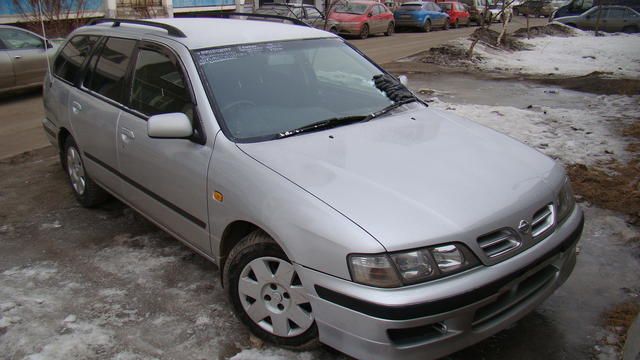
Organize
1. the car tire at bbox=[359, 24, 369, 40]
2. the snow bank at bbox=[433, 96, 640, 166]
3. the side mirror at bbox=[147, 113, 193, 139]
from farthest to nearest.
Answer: the car tire at bbox=[359, 24, 369, 40], the snow bank at bbox=[433, 96, 640, 166], the side mirror at bbox=[147, 113, 193, 139]

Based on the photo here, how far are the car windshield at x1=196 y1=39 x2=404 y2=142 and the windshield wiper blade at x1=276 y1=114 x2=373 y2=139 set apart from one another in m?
0.03

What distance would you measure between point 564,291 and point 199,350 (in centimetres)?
231

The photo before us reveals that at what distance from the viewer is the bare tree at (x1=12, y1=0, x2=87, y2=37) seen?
16781mm

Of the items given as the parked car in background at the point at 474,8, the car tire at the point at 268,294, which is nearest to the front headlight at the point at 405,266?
the car tire at the point at 268,294

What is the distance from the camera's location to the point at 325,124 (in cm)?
337

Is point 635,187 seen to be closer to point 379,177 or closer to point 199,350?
point 379,177

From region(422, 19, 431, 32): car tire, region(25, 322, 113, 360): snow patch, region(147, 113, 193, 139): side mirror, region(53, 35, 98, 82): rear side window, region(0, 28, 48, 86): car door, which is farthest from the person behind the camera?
region(422, 19, 431, 32): car tire

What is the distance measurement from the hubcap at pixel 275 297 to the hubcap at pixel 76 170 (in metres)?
2.52

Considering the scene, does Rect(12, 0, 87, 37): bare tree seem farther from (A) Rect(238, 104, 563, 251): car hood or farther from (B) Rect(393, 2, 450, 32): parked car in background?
(A) Rect(238, 104, 563, 251): car hood

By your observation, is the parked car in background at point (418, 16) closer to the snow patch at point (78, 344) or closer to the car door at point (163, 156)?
the car door at point (163, 156)

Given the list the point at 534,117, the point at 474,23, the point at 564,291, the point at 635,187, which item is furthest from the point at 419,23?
the point at 564,291

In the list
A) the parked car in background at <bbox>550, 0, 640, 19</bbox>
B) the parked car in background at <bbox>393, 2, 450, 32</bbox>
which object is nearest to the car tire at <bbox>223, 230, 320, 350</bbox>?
the parked car in background at <bbox>393, 2, 450, 32</bbox>

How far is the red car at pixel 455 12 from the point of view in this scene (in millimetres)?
30406

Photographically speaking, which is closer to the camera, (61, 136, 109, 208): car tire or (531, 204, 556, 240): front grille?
(531, 204, 556, 240): front grille
